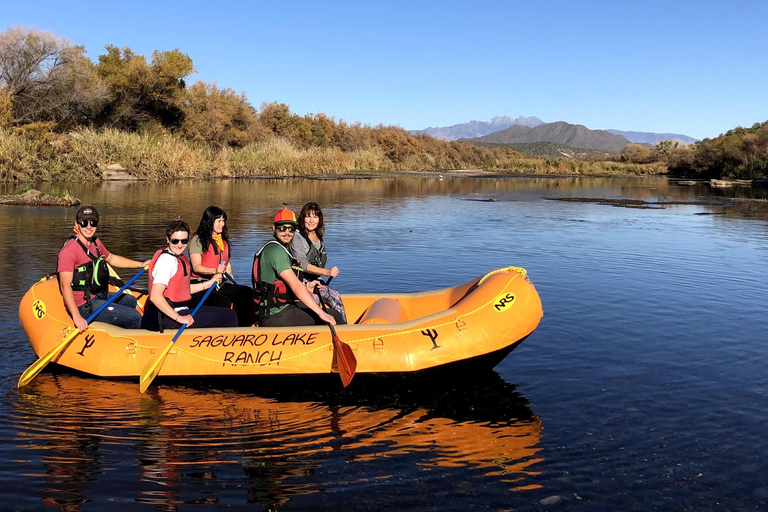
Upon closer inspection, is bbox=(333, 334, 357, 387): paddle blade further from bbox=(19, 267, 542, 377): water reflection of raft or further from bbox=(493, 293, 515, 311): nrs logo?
bbox=(493, 293, 515, 311): nrs logo

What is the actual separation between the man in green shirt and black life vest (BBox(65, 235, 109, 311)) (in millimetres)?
1368

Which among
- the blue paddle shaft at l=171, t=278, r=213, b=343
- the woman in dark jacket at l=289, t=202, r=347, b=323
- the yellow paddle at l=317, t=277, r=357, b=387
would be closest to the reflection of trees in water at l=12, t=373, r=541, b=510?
the yellow paddle at l=317, t=277, r=357, b=387

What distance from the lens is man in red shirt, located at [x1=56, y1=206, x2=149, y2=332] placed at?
5.96 metres

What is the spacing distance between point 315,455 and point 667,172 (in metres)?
61.5

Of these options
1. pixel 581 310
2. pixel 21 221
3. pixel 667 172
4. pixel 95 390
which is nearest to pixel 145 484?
pixel 95 390

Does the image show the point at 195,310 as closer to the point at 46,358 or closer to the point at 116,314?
the point at 116,314

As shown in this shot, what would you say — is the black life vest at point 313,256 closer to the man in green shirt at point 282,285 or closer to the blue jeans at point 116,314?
the man in green shirt at point 282,285

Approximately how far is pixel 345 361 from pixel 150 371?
5.01ft

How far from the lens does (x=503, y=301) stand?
6.03 m

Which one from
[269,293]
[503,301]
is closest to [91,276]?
[269,293]

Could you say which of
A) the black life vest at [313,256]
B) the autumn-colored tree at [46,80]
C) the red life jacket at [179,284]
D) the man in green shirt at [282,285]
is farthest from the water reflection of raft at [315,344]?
the autumn-colored tree at [46,80]

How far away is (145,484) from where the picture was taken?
4266mm

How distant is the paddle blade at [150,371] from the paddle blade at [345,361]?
1.40 meters

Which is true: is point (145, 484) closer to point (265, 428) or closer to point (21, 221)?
point (265, 428)
